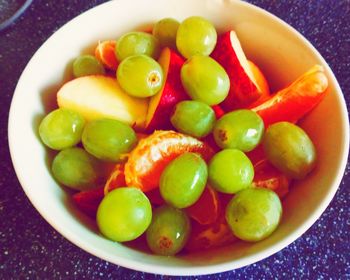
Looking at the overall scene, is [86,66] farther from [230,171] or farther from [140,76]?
[230,171]

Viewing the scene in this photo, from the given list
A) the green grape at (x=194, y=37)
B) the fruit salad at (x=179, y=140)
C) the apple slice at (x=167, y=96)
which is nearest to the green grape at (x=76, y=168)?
the fruit salad at (x=179, y=140)

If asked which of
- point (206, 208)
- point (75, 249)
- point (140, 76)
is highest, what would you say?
point (140, 76)

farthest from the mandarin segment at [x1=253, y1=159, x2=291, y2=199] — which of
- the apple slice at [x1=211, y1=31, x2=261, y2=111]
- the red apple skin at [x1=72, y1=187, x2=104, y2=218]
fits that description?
the red apple skin at [x1=72, y1=187, x2=104, y2=218]

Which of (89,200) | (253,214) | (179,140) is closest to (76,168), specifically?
(89,200)

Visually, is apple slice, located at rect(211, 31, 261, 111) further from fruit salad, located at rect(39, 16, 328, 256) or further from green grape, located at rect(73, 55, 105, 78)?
green grape, located at rect(73, 55, 105, 78)

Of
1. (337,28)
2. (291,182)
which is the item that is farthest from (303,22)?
(291,182)

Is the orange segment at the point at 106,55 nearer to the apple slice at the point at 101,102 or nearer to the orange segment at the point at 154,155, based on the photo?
the apple slice at the point at 101,102

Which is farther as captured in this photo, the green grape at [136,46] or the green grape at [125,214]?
the green grape at [136,46]

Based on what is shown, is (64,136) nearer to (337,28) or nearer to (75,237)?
(75,237)

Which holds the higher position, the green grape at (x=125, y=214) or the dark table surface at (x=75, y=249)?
the green grape at (x=125, y=214)
